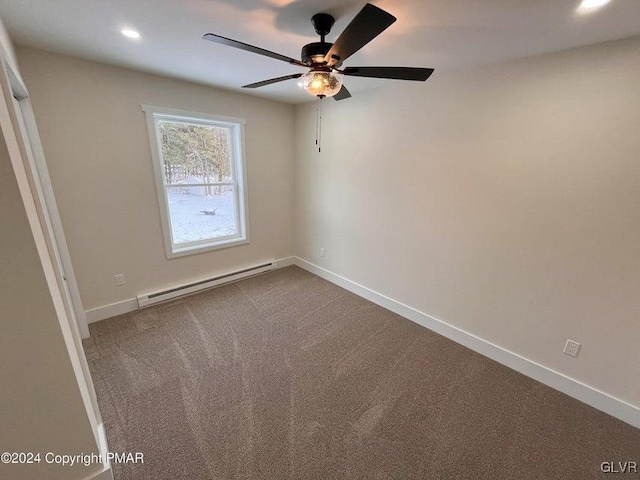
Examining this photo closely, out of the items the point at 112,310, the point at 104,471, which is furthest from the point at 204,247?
the point at 104,471

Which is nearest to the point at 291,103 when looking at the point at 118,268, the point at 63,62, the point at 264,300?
the point at 63,62

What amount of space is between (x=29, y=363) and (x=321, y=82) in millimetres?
1839

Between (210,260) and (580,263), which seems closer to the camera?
(580,263)

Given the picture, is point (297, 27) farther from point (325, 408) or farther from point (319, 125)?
point (325, 408)

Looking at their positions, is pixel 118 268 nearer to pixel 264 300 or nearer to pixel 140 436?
pixel 264 300

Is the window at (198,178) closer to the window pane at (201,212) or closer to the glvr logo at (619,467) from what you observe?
the window pane at (201,212)

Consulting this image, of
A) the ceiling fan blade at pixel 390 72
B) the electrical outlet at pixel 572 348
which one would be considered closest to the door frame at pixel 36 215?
the ceiling fan blade at pixel 390 72

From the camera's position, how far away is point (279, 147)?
364 cm

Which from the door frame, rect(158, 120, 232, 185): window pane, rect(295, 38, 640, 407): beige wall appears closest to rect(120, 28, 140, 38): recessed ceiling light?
the door frame

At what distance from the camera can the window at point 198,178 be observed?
2.78 meters

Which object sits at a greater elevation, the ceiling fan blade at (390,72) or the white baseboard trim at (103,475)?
the ceiling fan blade at (390,72)

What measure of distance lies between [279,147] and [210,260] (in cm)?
185

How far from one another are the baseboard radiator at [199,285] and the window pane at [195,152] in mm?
1260

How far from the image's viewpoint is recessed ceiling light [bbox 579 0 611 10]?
3.81 ft
